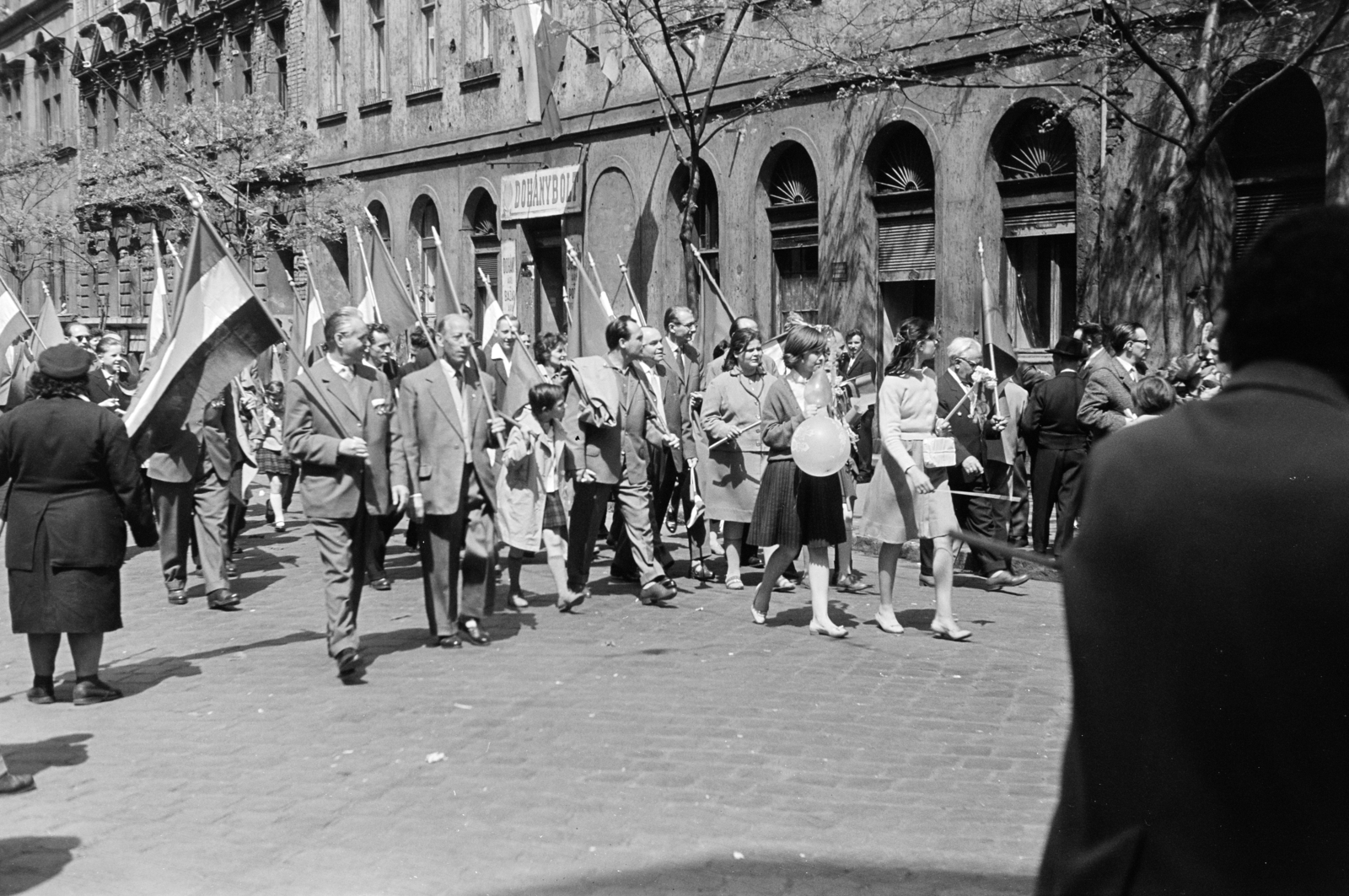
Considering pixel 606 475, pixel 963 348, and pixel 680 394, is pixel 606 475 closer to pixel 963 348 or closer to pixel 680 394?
pixel 680 394

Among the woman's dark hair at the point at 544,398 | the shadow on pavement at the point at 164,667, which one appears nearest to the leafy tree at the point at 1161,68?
the woman's dark hair at the point at 544,398

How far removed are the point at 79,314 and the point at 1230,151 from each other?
4334 centimetres

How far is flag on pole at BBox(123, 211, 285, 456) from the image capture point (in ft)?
30.2

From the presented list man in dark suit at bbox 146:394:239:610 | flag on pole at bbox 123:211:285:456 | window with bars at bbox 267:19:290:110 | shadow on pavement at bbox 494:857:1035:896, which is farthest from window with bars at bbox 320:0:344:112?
shadow on pavement at bbox 494:857:1035:896

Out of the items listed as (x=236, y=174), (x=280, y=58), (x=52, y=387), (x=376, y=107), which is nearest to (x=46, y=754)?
(x=52, y=387)

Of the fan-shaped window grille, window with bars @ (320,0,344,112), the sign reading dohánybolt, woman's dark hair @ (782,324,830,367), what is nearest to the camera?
woman's dark hair @ (782,324,830,367)

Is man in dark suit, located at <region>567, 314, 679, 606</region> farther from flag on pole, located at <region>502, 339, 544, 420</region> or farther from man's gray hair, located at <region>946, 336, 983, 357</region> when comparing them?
man's gray hair, located at <region>946, 336, 983, 357</region>

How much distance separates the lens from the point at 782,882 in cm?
523

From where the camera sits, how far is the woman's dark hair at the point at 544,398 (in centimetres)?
1104

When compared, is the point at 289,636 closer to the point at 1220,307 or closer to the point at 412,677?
the point at 412,677

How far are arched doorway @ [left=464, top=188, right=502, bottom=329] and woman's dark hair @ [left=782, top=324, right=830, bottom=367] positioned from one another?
64.4 ft

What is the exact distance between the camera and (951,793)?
6.29 meters

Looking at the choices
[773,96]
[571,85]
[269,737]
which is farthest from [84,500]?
[571,85]

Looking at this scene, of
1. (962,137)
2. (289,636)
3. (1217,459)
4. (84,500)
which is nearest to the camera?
(1217,459)
